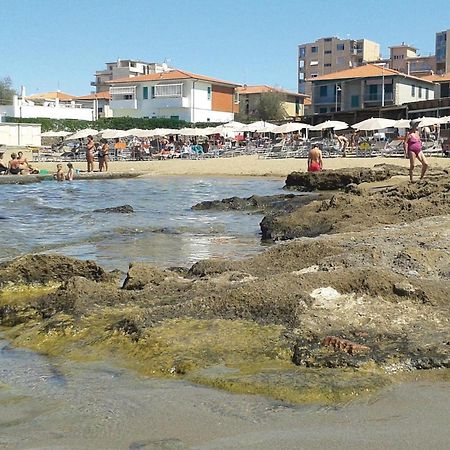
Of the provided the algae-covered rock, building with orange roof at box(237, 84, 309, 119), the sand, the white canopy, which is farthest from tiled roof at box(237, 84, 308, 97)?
the algae-covered rock

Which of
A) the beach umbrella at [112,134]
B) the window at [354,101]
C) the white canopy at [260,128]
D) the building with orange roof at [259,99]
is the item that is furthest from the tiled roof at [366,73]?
the beach umbrella at [112,134]

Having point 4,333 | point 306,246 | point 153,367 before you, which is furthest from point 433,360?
point 4,333

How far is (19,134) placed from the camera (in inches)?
2014

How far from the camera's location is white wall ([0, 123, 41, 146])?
49344 millimetres

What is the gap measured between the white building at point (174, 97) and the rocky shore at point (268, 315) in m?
67.8

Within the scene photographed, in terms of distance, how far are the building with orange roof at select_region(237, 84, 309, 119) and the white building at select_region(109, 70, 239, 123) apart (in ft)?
28.6

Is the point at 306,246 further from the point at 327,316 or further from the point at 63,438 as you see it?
the point at 63,438

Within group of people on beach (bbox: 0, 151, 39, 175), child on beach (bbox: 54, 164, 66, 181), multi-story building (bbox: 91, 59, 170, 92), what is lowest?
child on beach (bbox: 54, 164, 66, 181)

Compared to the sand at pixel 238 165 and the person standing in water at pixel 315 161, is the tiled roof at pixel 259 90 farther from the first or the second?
the person standing in water at pixel 315 161

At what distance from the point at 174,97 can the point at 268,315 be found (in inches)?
2780

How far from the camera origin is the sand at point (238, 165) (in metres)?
31.8

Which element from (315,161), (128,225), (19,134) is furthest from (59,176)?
(19,134)

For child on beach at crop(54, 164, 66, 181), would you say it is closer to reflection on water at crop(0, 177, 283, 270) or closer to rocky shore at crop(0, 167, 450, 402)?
reflection on water at crop(0, 177, 283, 270)

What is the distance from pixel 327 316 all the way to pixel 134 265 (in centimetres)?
245
